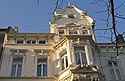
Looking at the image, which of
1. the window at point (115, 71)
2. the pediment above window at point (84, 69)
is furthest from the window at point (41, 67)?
the window at point (115, 71)

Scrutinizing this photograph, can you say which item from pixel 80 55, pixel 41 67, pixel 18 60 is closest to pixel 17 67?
pixel 18 60

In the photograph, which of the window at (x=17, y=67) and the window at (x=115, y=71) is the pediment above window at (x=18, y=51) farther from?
the window at (x=115, y=71)

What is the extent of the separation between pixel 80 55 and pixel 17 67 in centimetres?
489

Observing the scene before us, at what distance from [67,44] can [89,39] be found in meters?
1.82

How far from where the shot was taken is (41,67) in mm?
18328

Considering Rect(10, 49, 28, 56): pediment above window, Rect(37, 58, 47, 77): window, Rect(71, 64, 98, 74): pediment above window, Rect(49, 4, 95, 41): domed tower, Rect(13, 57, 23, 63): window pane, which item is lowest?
Rect(71, 64, 98, 74): pediment above window

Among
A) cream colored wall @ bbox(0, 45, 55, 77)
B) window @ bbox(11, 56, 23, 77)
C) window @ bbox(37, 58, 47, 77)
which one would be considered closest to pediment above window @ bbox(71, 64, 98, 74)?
cream colored wall @ bbox(0, 45, 55, 77)

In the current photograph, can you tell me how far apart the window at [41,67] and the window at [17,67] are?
138 centimetres

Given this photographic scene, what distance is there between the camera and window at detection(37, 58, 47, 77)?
1786 cm

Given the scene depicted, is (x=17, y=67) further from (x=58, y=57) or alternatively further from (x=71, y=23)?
(x=71, y=23)

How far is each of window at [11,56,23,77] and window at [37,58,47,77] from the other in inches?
54.2

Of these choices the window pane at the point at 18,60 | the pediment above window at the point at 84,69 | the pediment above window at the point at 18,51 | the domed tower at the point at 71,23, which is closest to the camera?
the pediment above window at the point at 84,69

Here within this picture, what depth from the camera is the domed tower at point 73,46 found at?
1598 cm

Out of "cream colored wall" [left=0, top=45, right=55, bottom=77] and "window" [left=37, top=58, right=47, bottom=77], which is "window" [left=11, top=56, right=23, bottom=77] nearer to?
"cream colored wall" [left=0, top=45, right=55, bottom=77]
